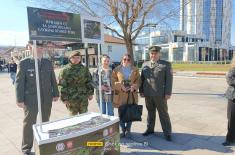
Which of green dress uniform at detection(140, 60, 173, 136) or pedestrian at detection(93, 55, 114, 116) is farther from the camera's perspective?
pedestrian at detection(93, 55, 114, 116)

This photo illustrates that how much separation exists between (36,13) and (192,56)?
8175 centimetres

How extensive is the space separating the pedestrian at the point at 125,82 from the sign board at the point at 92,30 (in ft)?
3.14

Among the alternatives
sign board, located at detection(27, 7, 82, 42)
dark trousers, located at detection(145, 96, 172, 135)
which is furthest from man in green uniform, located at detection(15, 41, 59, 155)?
dark trousers, located at detection(145, 96, 172, 135)

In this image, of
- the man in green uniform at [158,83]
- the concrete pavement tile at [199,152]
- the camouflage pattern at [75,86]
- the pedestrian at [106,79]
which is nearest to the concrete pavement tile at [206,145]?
the concrete pavement tile at [199,152]

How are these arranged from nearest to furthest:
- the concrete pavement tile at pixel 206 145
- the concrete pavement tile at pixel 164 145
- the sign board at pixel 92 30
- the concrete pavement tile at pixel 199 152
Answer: the sign board at pixel 92 30
the concrete pavement tile at pixel 199 152
the concrete pavement tile at pixel 206 145
the concrete pavement tile at pixel 164 145

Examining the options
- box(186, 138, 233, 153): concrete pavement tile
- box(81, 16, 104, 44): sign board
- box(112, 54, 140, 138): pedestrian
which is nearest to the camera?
box(81, 16, 104, 44): sign board

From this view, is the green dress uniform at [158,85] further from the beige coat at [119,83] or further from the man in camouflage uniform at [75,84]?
the man in camouflage uniform at [75,84]

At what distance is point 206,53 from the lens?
266 ft

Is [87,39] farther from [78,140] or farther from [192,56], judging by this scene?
[192,56]

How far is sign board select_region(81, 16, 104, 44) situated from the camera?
12.8 feet

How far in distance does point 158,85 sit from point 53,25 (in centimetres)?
235

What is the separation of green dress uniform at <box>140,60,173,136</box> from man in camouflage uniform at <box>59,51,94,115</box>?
1156mm

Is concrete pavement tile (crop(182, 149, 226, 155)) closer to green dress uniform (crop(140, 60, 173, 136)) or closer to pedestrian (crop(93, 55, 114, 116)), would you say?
green dress uniform (crop(140, 60, 173, 136))

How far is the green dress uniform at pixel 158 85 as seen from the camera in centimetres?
477
